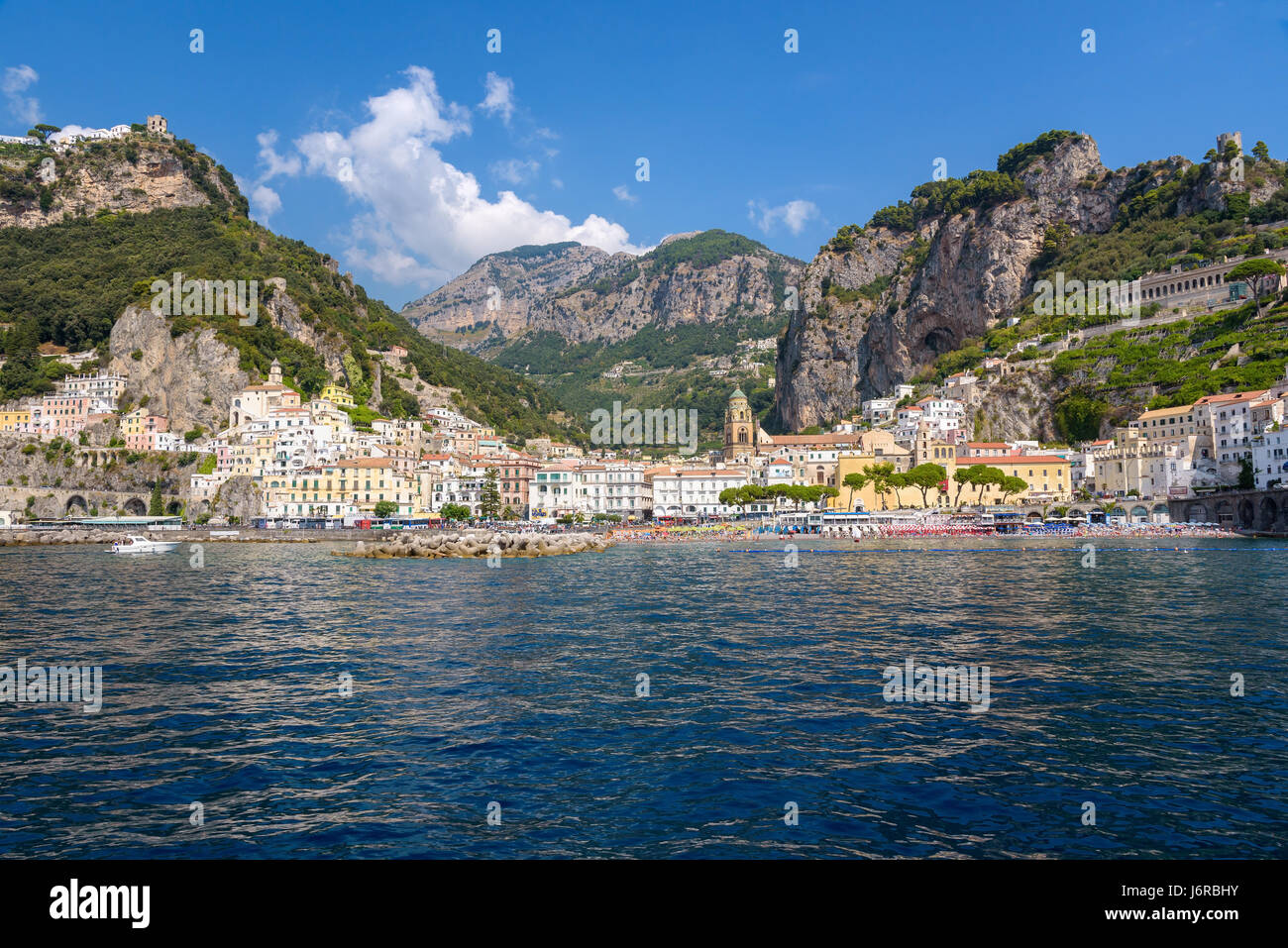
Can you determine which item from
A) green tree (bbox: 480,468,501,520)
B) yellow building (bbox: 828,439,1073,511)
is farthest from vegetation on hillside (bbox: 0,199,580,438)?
yellow building (bbox: 828,439,1073,511)

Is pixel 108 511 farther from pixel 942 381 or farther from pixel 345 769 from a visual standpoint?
pixel 942 381

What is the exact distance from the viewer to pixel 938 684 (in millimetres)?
14883

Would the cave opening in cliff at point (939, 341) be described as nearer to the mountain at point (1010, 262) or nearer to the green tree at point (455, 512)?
the mountain at point (1010, 262)

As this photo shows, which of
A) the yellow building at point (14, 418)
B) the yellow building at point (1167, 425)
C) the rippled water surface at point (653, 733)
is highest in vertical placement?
the yellow building at point (14, 418)

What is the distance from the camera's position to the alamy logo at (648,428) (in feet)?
550

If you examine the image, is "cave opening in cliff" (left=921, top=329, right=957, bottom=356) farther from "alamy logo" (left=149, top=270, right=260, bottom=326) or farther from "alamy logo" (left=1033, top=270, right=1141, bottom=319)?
"alamy logo" (left=149, top=270, right=260, bottom=326)

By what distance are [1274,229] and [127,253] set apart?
14972 cm

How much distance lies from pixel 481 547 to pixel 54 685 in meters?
39.3

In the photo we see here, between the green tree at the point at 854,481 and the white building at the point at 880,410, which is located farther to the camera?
the white building at the point at 880,410

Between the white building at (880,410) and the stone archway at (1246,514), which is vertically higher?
the white building at (880,410)

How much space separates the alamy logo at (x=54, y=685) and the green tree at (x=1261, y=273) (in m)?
105

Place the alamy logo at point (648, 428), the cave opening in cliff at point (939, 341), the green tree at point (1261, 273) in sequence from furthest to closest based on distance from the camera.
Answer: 1. the alamy logo at point (648, 428)
2. the cave opening in cliff at point (939, 341)
3. the green tree at point (1261, 273)
